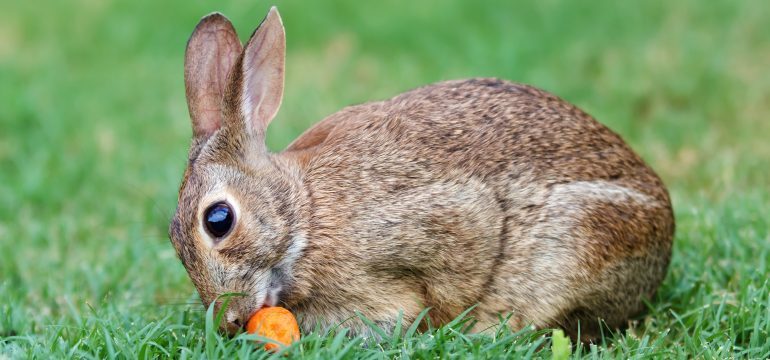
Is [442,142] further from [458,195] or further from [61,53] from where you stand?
[61,53]

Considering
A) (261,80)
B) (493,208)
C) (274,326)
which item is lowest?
(274,326)

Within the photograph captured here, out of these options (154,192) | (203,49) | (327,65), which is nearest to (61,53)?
(327,65)

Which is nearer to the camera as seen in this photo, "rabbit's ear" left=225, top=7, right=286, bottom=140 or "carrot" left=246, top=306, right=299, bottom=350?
"carrot" left=246, top=306, right=299, bottom=350

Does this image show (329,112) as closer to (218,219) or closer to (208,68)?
(208,68)

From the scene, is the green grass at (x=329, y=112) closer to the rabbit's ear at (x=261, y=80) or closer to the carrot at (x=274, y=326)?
the carrot at (x=274, y=326)

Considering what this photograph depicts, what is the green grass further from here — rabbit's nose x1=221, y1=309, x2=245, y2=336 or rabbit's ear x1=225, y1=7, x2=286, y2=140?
rabbit's ear x1=225, y1=7, x2=286, y2=140

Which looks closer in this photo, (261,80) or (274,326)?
(274,326)

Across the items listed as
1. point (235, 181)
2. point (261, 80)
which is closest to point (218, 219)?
point (235, 181)

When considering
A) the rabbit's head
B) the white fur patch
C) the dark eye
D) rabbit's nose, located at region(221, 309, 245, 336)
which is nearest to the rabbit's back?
the white fur patch
